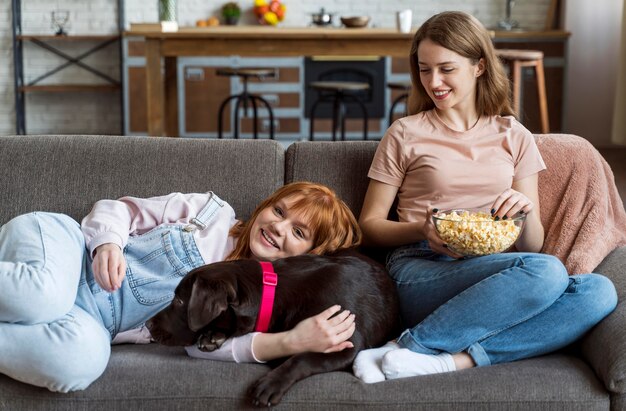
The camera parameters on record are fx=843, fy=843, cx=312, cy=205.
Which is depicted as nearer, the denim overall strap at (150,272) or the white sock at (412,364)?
the white sock at (412,364)

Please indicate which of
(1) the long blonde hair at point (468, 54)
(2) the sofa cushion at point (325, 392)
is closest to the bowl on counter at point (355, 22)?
(1) the long blonde hair at point (468, 54)

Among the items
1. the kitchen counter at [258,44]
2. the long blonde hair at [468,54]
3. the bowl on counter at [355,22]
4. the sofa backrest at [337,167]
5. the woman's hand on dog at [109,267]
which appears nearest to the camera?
the woman's hand on dog at [109,267]

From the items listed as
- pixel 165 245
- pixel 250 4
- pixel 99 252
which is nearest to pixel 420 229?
pixel 165 245

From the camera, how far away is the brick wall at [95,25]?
7137mm

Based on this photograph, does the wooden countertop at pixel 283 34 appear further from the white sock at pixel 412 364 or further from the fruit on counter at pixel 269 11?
the white sock at pixel 412 364

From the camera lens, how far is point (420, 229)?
1.95 meters

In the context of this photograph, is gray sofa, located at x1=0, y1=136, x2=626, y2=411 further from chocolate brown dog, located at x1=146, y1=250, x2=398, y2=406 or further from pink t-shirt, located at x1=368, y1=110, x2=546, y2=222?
pink t-shirt, located at x1=368, y1=110, x2=546, y2=222

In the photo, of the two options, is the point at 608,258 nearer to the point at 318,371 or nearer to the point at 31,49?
the point at 318,371

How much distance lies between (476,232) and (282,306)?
0.44m

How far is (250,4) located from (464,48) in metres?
5.41

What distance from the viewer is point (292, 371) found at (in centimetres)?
161

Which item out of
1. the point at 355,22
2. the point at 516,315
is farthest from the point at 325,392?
the point at 355,22

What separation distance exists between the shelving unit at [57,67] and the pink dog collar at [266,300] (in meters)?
5.40

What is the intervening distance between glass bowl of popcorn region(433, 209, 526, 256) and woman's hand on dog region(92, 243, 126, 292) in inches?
26.9
